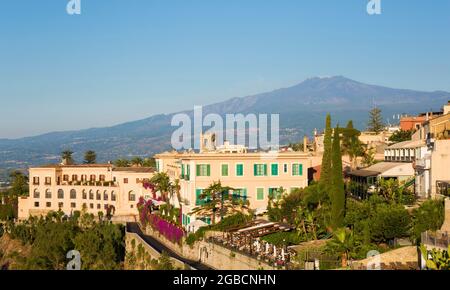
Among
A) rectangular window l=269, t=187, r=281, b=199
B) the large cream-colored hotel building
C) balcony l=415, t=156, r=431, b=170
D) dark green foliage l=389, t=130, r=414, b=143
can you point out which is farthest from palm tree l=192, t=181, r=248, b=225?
dark green foliage l=389, t=130, r=414, b=143

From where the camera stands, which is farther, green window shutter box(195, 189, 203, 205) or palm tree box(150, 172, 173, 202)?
palm tree box(150, 172, 173, 202)

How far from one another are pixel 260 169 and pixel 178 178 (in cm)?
912

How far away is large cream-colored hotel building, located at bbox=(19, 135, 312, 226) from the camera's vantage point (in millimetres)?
47094

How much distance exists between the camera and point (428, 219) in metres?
30.0

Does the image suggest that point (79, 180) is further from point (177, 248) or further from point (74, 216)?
point (177, 248)

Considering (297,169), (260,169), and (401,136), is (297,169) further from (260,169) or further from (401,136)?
(401,136)

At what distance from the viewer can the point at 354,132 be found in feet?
196

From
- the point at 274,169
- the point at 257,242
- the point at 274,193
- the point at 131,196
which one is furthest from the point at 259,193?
the point at 131,196

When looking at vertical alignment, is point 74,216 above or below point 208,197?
below

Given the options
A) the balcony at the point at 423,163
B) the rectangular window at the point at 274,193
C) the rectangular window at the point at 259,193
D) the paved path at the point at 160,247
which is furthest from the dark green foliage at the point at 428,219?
the rectangular window at the point at 259,193

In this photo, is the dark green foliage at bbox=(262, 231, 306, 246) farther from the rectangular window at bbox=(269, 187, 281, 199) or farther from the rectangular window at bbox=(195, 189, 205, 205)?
the rectangular window at bbox=(195, 189, 205, 205)

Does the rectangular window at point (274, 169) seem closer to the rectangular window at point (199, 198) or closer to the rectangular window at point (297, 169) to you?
the rectangular window at point (297, 169)
